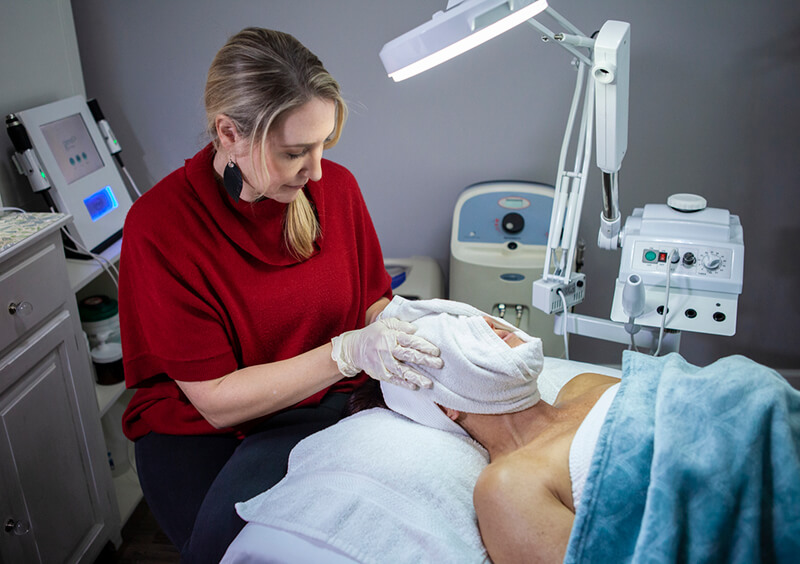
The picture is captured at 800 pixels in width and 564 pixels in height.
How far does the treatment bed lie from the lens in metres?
0.88

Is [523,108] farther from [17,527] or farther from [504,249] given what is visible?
[17,527]

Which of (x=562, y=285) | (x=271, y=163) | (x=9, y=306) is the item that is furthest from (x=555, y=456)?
(x=9, y=306)

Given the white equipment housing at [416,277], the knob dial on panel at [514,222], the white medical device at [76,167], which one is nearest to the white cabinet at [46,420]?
the white medical device at [76,167]

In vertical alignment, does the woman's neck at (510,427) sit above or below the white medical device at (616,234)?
below

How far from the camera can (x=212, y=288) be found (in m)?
1.27

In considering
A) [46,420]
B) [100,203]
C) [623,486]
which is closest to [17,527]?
[46,420]

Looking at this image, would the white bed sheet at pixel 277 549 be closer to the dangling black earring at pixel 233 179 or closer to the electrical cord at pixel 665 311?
the dangling black earring at pixel 233 179

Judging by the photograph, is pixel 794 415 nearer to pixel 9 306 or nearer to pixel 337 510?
pixel 337 510

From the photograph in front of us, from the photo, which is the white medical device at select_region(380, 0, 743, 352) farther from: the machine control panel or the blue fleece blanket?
the blue fleece blanket

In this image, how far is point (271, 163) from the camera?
46.7 inches

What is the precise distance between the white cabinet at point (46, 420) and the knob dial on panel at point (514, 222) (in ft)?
4.03

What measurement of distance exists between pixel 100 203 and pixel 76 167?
13 cm

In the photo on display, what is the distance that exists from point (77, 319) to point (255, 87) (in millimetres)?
850

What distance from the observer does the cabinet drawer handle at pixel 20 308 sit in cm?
139
